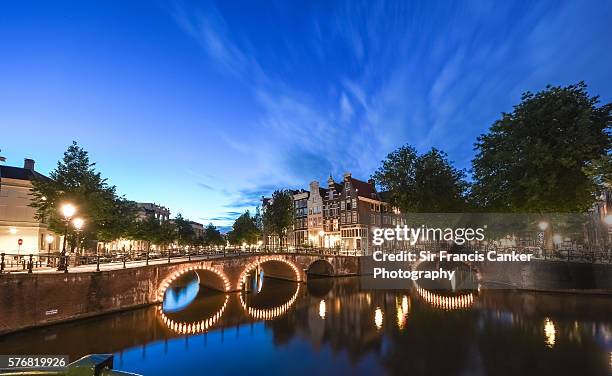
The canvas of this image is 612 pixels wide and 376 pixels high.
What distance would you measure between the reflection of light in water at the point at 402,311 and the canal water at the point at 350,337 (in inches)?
3.1

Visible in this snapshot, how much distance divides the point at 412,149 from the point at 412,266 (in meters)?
17.5

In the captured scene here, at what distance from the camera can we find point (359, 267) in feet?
166

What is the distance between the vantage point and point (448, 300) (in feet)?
103

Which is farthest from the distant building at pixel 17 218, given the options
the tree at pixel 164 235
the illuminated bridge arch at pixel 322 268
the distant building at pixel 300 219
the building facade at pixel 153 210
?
the building facade at pixel 153 210

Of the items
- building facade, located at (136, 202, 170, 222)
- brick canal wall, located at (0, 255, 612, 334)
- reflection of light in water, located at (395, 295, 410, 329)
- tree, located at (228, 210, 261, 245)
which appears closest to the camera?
brick canal wall, located at (0, 255, 612, 334)

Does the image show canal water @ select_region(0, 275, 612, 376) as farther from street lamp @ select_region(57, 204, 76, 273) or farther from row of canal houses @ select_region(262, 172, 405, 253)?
row of canal houses @ select_region(262, 172, 405, 253)

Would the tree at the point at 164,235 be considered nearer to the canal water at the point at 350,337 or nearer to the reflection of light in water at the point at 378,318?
the canal water at the point at 350,337

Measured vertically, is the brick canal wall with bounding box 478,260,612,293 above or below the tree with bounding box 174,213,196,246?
below

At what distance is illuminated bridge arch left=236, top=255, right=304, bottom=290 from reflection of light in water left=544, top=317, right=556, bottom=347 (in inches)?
1024

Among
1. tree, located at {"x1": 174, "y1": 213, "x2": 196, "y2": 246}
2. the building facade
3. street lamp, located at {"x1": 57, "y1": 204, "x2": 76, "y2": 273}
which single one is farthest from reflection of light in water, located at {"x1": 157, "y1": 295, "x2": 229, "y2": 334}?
the building facade

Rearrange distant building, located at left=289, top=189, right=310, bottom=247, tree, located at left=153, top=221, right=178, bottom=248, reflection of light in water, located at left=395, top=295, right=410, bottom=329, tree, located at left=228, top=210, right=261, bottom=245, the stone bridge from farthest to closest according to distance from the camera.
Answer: tree, located at left=228, top=210, right=261, bottom=245
distant building, located at left=289, top=189, right=310, bottom=247
tree, located at left=153, top=221, right=178, bottom=248
reflection of light in water, located at left=395, top=295, right=410, bottom=329
the stone bridge

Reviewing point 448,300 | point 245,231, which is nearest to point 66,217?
point 448,300

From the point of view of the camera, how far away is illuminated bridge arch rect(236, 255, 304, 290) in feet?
115

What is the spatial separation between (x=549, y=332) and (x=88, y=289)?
29.4 m
